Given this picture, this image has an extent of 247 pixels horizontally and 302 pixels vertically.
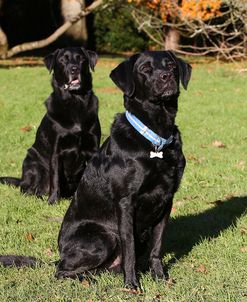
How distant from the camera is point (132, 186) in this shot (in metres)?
4.60

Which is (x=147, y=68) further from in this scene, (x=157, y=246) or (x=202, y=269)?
(x=202, y=269)

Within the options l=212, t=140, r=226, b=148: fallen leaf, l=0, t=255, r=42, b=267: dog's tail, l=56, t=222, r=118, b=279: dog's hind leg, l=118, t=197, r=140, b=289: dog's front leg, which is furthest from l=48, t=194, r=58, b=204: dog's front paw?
l=212, t=140, r=226, b=148: fallen leaf

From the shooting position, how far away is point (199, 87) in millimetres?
17859

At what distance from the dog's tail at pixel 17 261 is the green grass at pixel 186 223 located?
0.10 m

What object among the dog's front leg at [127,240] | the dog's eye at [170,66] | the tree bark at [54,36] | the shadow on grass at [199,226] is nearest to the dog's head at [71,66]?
the shadow on grass at [199,226]

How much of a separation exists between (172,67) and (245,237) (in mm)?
1933

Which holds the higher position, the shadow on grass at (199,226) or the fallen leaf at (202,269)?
the fallen leaf at (202,269)

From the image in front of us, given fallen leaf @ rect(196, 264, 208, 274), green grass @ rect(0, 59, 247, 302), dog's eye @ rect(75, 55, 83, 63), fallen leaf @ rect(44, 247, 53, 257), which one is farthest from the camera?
→ dog's eye @ rect(75, 55, 83, 63)

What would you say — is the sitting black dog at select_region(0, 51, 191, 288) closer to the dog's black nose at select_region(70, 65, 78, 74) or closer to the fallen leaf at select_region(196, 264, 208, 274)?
the fallen leaf at select_region(196, 264, 208, 274)

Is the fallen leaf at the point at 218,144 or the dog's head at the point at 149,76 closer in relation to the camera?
the dog's head at the point at 149,76

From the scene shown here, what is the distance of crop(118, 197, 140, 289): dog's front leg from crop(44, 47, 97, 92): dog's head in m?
3.79

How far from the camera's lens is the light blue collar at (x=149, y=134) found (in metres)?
4.65

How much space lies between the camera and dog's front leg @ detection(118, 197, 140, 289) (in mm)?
4598

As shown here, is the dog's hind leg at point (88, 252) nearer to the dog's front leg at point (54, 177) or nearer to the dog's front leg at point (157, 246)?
the dog's front leg at point (157, 246)
